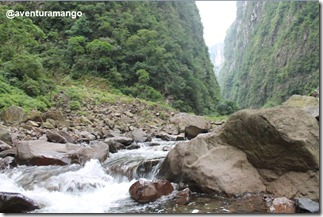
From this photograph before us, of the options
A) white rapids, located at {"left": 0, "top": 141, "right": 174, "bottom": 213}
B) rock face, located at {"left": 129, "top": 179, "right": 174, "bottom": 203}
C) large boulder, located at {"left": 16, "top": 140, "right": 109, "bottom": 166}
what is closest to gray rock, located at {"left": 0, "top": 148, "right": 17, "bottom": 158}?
large boulder, located at {"left": 16, "top": 140, "right": 109, "bottom": 166}

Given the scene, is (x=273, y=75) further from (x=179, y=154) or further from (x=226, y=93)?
(x=179, y=154)

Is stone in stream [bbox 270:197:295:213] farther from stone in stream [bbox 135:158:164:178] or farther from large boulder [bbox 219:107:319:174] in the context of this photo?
stone in stream [bbox 135:158:164:178]

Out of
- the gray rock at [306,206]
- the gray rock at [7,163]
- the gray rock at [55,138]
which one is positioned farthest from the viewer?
the gray rock at [55,138]

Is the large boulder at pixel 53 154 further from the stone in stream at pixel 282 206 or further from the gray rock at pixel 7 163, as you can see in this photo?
the stone in stream at pixel 282 206

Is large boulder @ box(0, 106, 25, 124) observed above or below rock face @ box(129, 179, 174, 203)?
above

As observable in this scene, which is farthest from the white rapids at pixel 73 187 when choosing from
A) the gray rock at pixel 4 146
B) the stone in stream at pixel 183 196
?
the gray rock at pixel 4 146

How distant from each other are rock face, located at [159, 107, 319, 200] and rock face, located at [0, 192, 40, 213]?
2250mm

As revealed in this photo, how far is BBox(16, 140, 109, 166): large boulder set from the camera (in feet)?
22.2

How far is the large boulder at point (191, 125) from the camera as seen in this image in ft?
41.6

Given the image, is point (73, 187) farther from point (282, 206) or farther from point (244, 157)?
point (282, 206)

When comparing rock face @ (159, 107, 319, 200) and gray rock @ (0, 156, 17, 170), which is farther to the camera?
gray rock @ (0, 156, 17, 170)

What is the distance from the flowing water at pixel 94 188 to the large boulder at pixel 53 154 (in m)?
0.16

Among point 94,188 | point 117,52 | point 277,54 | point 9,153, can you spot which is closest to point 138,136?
point 9,153

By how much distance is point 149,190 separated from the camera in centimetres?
507
